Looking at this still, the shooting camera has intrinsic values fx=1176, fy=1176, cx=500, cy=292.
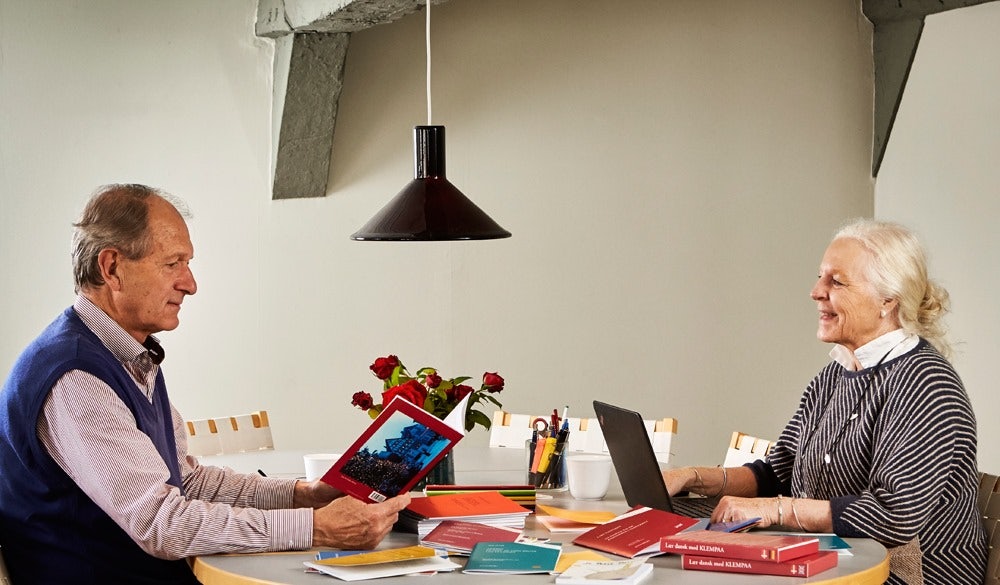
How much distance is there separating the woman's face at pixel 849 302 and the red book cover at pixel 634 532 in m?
0.62

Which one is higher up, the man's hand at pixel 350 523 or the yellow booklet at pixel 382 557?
the man's hand at pixel 350 523

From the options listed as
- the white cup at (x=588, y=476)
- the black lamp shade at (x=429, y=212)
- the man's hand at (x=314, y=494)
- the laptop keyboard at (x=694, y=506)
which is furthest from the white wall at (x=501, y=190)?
the laptop keyboard at (x=694, y=506)

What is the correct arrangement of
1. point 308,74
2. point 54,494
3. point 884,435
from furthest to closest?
1. point 308,74
2. point 884,435
3. point 54,494

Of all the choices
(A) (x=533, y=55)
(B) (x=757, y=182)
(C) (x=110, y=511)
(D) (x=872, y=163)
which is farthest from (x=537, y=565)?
(D) (x=872, y=163)

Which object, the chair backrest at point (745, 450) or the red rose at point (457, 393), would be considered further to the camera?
the chair backrest at point (745, 450)

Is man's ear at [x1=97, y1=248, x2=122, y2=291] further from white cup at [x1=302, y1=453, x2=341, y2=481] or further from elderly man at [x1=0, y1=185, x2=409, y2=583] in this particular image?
white cup at [x1=302, y1=453, x2=341, y2=481]

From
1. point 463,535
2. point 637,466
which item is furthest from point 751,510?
point 463,535

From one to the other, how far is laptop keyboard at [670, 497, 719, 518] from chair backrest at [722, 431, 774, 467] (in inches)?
16.4

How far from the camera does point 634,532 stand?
86.0 inches

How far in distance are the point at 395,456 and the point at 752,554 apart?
2.30 feet

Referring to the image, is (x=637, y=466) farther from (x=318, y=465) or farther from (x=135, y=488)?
(x=135, y=488)

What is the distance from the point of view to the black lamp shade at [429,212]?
109 inches

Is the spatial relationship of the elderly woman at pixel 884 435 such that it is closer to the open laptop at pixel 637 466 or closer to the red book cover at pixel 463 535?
the open laptop at pixel 637 466

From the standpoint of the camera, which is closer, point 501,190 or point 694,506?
point 694,506
